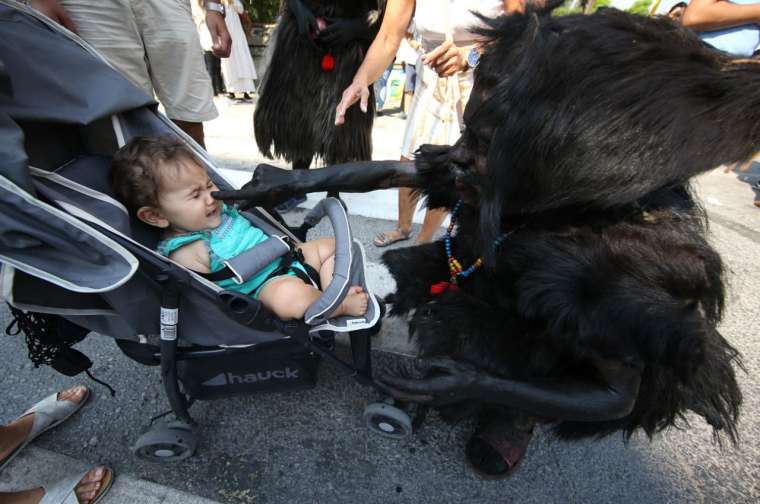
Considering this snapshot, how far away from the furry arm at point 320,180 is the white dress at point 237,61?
473 cm

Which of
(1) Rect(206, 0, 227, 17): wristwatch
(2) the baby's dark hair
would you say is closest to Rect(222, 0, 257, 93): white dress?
(1) Rect(206, 0, 227, 17): wristwatch

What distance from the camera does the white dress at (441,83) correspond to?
1757mm

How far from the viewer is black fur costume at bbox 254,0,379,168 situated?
2297 mm

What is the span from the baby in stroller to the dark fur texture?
1.74 feet

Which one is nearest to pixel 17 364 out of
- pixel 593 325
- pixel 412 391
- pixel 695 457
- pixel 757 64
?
pixel 412 391

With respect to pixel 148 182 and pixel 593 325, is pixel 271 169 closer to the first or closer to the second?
pixel 148 182

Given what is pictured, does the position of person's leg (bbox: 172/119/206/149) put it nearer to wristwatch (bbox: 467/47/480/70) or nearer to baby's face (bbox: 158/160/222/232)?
baby's face (bbox: 158/160/222/232)

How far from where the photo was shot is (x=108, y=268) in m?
1.00

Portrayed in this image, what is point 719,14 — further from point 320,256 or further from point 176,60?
point 176,60

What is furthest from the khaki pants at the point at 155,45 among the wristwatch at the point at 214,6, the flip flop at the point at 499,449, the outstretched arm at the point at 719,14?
the outstretched arm at the point at 719,14

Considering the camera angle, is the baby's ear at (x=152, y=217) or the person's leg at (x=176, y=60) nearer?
the baby's ear at (x=152, y=217)

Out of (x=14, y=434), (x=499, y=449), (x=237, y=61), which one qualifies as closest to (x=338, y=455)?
(x=499, y=449)

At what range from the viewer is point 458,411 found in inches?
47.3

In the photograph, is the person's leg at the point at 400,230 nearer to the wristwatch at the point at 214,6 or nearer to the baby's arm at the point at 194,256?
the baby's arm at the point at 194,256
